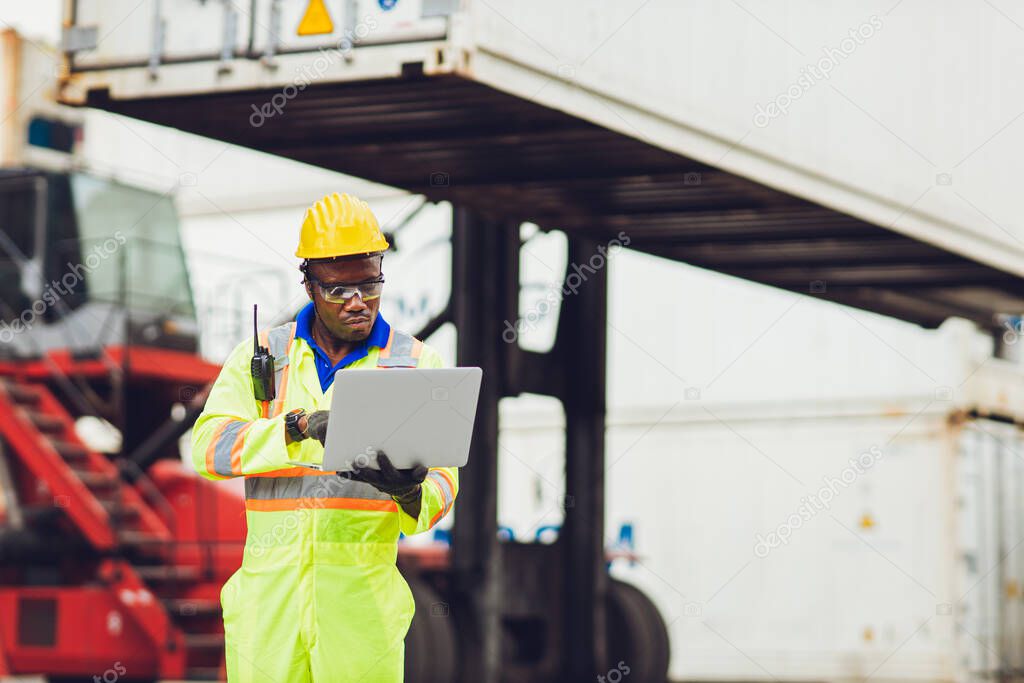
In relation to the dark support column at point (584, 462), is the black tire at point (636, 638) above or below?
below

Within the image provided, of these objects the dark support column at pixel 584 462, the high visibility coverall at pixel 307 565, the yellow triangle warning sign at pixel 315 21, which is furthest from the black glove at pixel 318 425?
the dark support column at pixel 584 462

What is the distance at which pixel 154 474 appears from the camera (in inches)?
481

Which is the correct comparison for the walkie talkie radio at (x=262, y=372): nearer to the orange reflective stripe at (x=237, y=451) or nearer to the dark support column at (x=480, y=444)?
the orange reflective stripe at (x=237, y=451)

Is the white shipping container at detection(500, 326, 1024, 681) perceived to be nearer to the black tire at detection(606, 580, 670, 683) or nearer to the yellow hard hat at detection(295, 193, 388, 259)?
the black tire at detection(606, 580, 670, 683)

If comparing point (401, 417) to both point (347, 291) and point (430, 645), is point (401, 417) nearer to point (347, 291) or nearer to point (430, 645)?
point (347, 291)

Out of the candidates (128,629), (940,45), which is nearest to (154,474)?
(128,629)

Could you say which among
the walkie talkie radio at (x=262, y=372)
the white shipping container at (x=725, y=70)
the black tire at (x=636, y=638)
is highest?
the white shipping container at (x=725, y=70)

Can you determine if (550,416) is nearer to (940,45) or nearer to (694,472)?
(694,472)

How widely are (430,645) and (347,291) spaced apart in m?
5.88

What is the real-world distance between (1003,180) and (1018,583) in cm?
559

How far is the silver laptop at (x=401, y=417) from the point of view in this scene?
12.2 ft

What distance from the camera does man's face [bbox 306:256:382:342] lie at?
4.12m

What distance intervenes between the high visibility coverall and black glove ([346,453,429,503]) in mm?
145

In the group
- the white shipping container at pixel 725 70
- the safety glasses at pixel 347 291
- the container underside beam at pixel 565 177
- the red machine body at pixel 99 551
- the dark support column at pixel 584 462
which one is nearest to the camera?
the safety glasses at pixel 347 291
